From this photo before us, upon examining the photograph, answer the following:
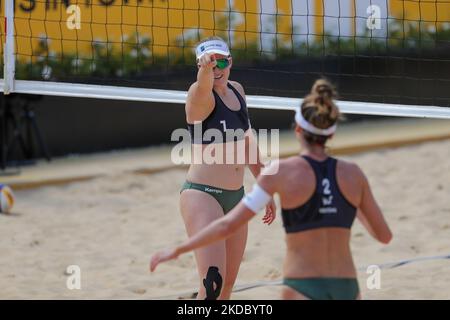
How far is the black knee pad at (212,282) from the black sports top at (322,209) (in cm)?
106

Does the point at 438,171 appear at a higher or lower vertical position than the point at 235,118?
higher

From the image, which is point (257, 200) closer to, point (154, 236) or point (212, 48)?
point (212, 48)

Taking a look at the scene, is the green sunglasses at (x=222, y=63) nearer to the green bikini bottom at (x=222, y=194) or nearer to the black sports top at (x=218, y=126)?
the black sports top at (x=218, y=126)

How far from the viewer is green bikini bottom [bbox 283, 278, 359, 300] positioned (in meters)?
3.95

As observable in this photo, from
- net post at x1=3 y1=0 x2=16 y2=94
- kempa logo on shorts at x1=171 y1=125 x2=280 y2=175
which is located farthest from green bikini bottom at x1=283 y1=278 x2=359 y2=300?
net post at x1=3 y1=0 x2=16 y2=94

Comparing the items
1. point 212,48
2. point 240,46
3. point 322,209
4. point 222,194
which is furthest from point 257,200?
point 240,46

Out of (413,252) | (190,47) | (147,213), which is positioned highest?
(190,47)

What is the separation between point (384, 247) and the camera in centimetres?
796

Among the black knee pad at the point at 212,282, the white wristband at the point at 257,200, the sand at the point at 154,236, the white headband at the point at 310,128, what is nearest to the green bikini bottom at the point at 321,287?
the white wristband at the point at 257,200

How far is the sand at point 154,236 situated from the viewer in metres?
7.00

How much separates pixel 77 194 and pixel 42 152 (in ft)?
4.18
